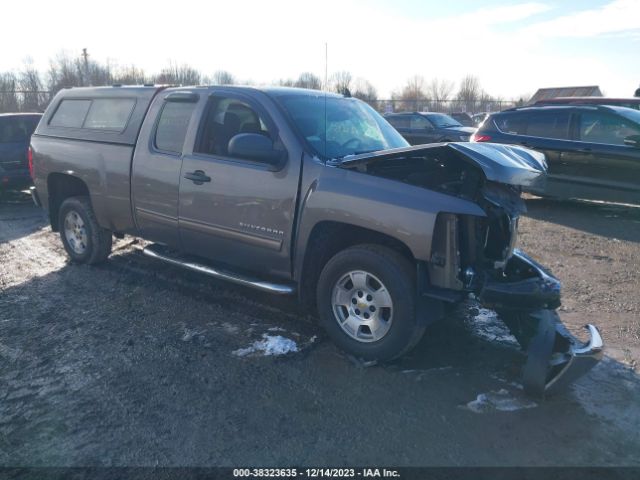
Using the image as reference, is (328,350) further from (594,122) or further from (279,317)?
(594,122)

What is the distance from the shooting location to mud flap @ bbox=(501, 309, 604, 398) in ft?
10.6

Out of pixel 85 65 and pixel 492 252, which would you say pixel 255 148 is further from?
pixel 85 65

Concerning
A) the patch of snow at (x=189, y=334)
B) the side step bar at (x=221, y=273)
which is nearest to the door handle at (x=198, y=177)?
the side step bar at (x=221, y=273)

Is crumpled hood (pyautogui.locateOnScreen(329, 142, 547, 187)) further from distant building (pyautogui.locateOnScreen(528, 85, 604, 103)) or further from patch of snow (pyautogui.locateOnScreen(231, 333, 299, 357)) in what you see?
distant building (pyautogui.locateOnScreen(528, 85, 604, 103))

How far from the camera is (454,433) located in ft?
9.95

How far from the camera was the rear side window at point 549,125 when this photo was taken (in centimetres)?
916

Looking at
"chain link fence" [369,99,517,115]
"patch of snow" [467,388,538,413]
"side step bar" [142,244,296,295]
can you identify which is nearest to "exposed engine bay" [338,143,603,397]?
"patch of snow" [467,388,538,413]

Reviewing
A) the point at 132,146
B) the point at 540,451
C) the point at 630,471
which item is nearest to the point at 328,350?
the point at 540,451

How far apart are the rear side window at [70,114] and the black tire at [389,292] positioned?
3773 mm

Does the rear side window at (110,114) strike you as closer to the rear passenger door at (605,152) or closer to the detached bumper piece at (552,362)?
the detached bumper piece at (552,362)

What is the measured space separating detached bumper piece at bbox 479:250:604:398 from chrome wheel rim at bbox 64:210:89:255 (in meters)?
4.74

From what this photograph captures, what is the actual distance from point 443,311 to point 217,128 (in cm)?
257

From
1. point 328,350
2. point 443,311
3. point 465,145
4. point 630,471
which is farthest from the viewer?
point 328,350

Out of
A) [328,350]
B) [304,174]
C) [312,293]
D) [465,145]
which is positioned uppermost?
[465,145]
